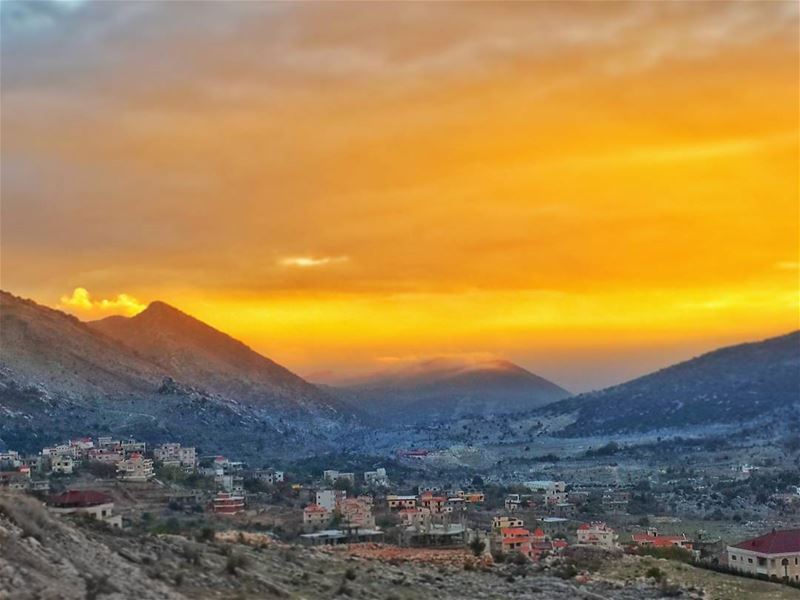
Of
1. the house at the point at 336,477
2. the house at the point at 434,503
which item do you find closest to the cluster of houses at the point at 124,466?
the house at the point at 336,477

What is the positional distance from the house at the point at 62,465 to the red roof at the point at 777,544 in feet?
191

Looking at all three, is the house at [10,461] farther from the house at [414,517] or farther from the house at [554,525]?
the house at [554,525]

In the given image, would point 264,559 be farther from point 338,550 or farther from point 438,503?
point 438,503

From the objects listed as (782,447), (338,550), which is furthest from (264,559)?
(782,447)

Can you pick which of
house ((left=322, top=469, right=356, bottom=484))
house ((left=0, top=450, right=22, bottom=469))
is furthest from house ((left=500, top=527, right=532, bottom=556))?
house ((left=322, top=469, right=356, bottom=484))

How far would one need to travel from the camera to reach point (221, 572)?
35.9 m

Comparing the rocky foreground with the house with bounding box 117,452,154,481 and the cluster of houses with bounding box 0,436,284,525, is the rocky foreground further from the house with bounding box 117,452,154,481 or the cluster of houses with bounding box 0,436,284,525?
the house with bounding box 117,452,154,481

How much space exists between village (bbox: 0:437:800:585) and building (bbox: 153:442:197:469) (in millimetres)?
203

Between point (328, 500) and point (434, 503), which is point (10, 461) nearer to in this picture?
point (328, 500)

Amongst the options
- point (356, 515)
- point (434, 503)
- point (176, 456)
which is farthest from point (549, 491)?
point (356, 515)

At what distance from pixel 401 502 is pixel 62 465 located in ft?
100

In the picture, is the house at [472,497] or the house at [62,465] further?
the house at [472,497]

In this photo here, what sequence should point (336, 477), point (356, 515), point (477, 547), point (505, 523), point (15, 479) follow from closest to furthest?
point (477, 547), point (356, 515), point (505, 523), point (15, 479), point (336, 477)

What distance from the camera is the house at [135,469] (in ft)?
311
